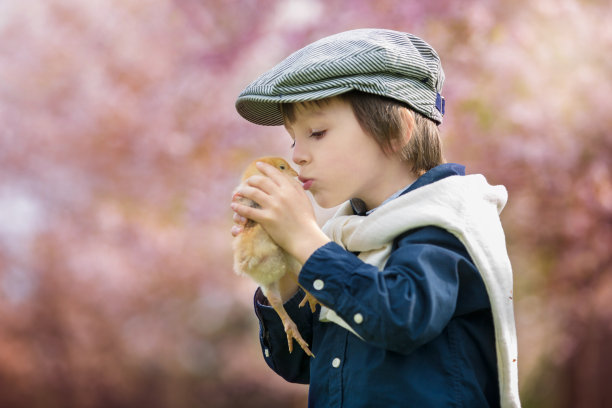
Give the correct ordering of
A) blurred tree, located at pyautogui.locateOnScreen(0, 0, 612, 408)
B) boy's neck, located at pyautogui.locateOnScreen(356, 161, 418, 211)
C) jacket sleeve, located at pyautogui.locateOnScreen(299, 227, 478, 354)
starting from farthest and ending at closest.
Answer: blurred tree, located at pyautogui.locateOnScreen(0, 0, 612, 408), boy's neck, located at pyautogui.locateOnScreen(356, 161, 418, 211), jacket sleeve, located at pyautogui.locateOnScreen(299, 227, 478, 354)

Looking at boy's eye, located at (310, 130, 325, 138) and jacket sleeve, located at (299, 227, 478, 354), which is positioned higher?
boy's eye, located at (310, 130, 325, 138)

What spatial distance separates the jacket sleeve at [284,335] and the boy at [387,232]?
96 millimetres

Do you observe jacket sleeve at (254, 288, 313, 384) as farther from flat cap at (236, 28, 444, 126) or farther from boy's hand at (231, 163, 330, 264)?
flat cap at (236, 28, 444, 126)

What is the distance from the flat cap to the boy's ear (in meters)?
0.02

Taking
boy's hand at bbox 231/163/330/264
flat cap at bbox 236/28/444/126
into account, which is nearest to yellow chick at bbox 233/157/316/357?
boy's hand at bbox 231/163/330/264

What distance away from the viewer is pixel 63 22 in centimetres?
413

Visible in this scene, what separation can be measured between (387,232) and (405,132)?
0.72 feet

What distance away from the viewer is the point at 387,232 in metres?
1.19

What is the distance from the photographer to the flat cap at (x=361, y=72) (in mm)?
1191

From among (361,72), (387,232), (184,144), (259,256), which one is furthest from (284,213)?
(184,144)

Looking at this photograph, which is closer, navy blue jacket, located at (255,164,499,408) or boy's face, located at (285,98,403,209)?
navy blue jacket, located at (255,164,499,408)

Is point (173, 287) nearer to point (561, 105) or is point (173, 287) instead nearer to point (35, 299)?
point (35, 299)

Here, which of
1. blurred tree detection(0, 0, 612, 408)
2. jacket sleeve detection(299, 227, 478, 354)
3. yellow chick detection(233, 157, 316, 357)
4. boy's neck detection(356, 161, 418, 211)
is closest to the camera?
jacket sleeve detection(299, 227, 478, 354)

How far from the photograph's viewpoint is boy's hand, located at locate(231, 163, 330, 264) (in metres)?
1.14
